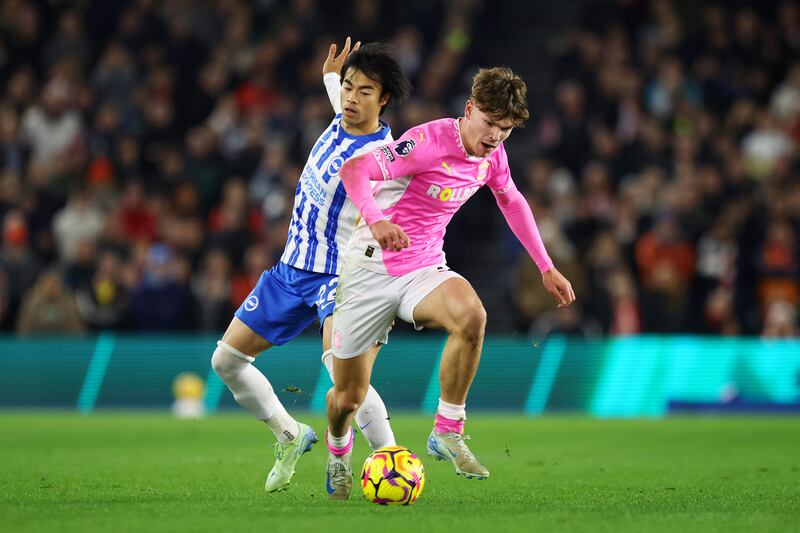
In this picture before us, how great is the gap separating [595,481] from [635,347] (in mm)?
8191

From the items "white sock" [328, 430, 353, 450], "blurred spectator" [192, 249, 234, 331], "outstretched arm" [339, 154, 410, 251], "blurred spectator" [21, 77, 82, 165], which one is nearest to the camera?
"outstretched arm" [339, 154, 410, 251]

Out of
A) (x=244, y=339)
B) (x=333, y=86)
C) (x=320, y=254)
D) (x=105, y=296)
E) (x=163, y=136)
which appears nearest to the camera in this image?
(x=320, y=254)

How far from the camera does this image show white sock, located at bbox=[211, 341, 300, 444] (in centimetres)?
923

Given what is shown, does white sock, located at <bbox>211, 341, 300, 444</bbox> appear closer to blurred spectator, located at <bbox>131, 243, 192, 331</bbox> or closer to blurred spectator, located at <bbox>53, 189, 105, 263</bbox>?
blurred spectator, located at <bbox>131, 243, 192, 331</bbox>

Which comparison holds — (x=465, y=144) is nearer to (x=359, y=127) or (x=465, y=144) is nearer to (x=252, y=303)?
(x=359, y=127)

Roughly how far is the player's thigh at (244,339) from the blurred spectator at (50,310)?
973 cm

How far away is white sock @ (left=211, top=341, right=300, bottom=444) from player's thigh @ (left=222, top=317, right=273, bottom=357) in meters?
0.03

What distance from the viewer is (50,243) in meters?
19.7

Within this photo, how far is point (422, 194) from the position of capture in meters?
8.49

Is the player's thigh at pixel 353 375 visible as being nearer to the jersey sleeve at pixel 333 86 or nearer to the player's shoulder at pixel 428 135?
the player's shoulder at pixel 428 135

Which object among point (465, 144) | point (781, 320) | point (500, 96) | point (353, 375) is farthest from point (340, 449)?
point (781, 320)

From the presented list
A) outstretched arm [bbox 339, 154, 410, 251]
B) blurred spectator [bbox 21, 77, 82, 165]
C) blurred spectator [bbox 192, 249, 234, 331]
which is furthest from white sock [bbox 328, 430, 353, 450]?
blurred spectator [bbox 21, 77, 82, 165]

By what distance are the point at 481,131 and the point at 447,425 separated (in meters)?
1.72

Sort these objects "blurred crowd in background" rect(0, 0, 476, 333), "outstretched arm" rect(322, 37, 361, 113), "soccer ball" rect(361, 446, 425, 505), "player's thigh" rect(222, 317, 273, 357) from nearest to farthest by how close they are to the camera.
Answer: "soccer ball" rect(361, 446, 425, 505), "player's thigh" rect(222, 317, 273, 357), "outstretched arm" rect(322, 37, 361, 113), "blurred crowd in background" rect(0, 0, 476, 333)
